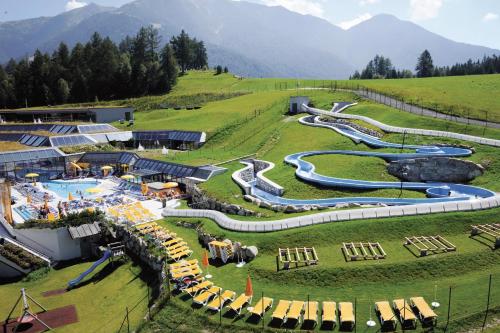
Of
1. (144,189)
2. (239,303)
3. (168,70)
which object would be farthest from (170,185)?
(168,70)

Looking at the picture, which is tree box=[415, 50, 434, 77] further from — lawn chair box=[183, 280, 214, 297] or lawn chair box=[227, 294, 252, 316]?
lawn chair box=[227, 294, 252, 316]

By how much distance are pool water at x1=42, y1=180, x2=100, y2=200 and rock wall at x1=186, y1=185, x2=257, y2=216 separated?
13509mm

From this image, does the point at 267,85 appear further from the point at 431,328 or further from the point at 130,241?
the point at 431,328

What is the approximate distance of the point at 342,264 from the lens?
22625mm

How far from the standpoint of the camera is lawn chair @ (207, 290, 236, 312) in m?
20.2

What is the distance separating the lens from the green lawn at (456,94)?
5722 centimetres

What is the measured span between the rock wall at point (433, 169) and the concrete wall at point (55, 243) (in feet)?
94.6

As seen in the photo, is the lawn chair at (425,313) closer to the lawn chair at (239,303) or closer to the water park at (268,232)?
the water park at (268,232)

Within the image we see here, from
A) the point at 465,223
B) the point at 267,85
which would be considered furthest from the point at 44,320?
the point at 267,85

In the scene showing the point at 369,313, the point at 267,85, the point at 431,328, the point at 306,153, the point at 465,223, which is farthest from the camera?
the point at 267,85

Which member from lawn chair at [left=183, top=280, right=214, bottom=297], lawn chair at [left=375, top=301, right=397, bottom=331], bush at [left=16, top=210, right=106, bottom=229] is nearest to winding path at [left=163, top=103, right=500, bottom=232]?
bush at [left=16, top=210, right=106, bottom=229]

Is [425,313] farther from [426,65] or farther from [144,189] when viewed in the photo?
[426,65]

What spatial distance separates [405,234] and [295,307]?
10.1m

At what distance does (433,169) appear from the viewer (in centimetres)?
3881
